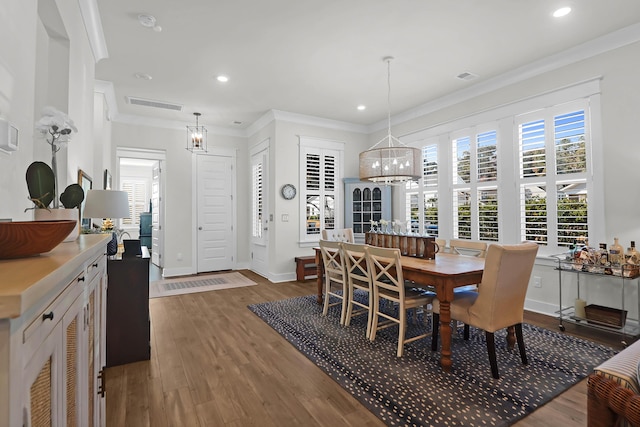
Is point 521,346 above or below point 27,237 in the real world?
below

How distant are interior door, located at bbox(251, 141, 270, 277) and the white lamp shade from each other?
3137 millimetres

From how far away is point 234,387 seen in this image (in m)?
2.31

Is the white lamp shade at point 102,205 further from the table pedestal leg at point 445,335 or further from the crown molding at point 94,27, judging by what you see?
the table pedestal leg at point 445,335

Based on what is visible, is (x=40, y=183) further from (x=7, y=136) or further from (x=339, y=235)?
(x=339, y=235)

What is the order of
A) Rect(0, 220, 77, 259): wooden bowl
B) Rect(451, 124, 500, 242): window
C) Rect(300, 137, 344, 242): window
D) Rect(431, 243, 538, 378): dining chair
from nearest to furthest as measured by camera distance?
Rect(0, 220, 77, 259): wooden bowl < Rect(431, 243, 538, 378): dining chair < Rect(451, 124, 500, 242): window < Rect(300, 137, 344, 242): window

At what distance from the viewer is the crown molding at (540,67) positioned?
3236 mm

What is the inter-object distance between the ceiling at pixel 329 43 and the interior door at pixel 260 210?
4.50 feet

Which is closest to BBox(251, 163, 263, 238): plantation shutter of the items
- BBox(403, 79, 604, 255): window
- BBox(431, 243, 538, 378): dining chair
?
BBox(403, 79, 604, 255): window

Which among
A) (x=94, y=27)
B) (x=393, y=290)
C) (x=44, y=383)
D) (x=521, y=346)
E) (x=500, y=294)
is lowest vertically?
(x=521, y=346)

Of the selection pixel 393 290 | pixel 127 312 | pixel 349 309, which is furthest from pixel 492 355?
pixel 127 312

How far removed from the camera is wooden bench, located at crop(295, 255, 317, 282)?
5.62 meters

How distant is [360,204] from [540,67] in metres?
3.39

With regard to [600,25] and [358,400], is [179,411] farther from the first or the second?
[600,25]

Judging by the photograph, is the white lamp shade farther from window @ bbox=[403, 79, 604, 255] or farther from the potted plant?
window @ bbox=[403, 79, 604, 255]
